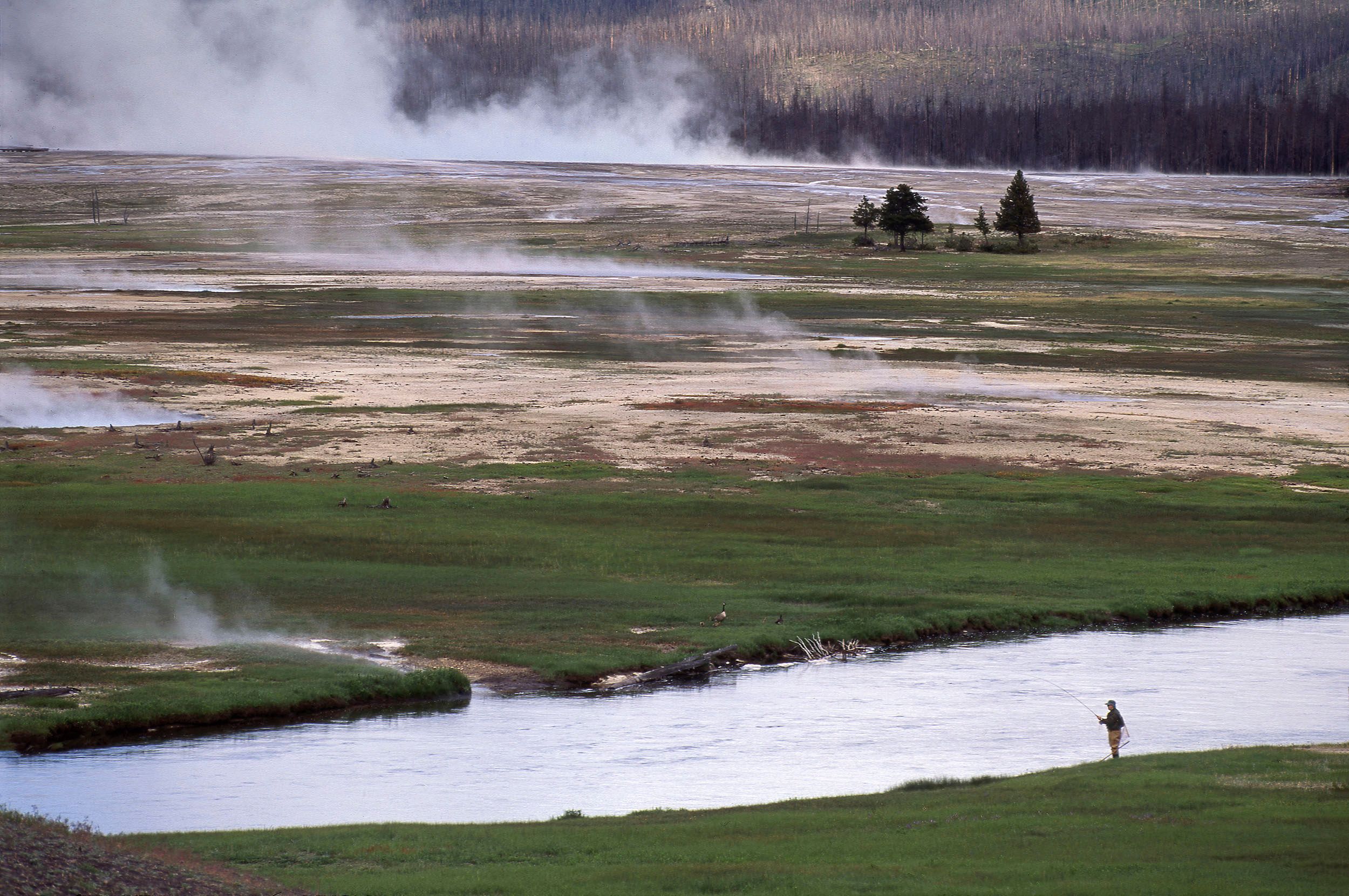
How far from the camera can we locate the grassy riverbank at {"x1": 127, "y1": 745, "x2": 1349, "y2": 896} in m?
16.4

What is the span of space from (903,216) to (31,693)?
4627 inches

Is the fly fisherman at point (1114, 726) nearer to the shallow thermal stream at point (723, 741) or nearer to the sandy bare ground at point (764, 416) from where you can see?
the shallow thermal stream at point (723, 741)

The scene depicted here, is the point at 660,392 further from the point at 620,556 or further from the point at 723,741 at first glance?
the point at 723,741

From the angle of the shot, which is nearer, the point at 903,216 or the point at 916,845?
the point at 916,845

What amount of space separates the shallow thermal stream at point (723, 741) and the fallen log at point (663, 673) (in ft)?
1.25

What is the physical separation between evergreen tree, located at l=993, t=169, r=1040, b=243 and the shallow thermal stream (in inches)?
4333

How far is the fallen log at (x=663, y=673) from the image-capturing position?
2983cm

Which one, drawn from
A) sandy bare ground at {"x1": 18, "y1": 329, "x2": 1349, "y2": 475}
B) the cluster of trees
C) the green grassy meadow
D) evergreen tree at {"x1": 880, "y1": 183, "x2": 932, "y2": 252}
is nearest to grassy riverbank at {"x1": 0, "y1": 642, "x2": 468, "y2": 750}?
the green grassy meadow

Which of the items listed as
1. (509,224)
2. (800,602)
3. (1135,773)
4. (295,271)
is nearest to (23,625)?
(800,602)

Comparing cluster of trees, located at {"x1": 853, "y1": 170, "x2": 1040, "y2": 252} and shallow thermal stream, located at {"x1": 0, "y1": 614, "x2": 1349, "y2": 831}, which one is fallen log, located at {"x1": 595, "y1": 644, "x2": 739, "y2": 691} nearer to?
shallow thermal stream, located at {"x1": 0, "y1": 614, "x2": 1349, "y2": 831}

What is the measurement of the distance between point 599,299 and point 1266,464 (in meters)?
58.9

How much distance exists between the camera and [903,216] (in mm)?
138000

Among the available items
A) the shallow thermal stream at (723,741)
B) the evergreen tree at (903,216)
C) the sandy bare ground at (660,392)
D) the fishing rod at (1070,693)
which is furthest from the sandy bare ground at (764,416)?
the evergreen tree at (903,216)

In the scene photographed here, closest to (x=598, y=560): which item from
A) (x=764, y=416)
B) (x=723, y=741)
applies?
(x=723, y=741)
